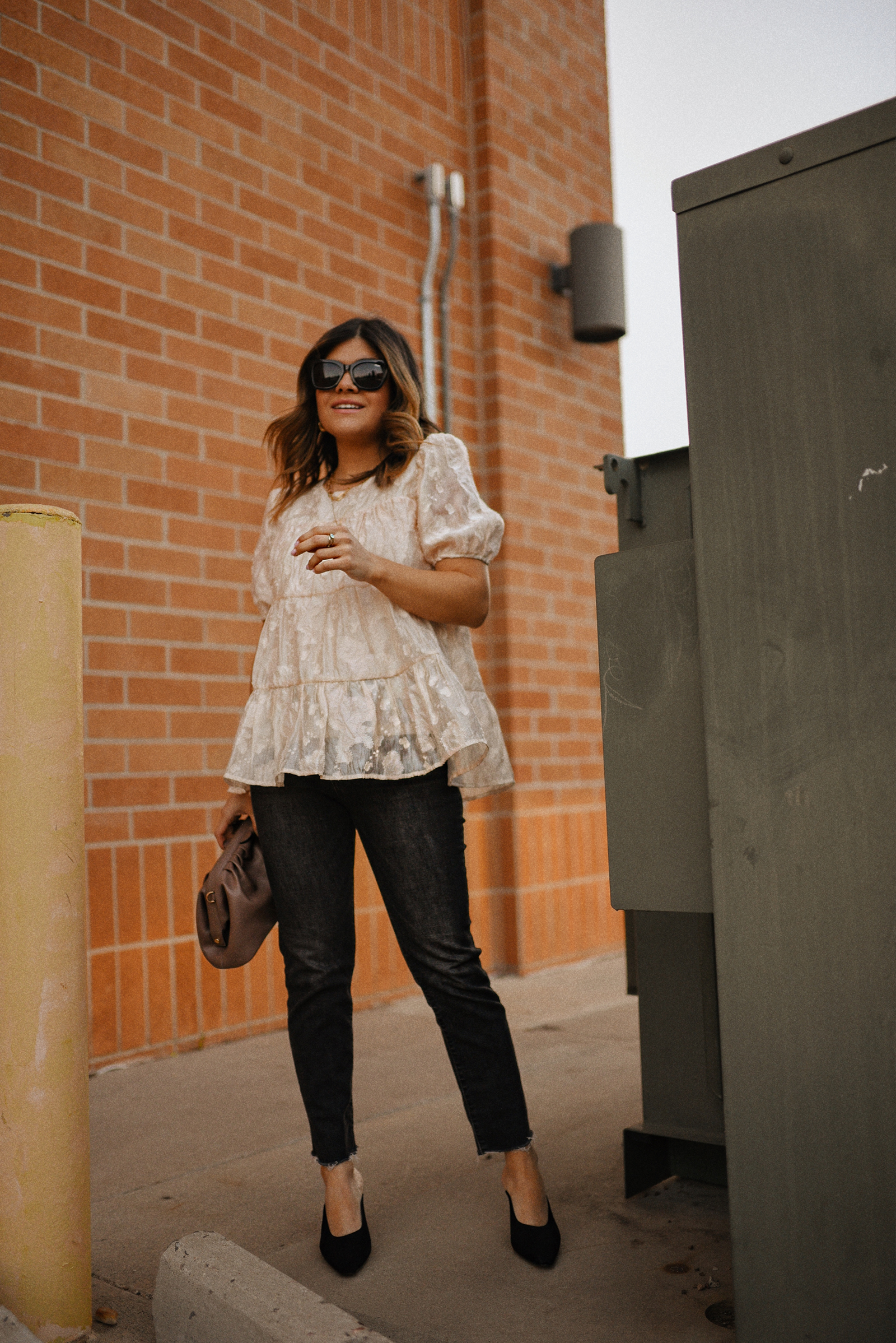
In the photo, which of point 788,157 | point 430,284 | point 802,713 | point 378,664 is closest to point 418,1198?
point 378,664

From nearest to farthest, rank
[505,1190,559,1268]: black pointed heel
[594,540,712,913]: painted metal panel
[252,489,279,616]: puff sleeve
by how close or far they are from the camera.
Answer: [594,540,712,913]: painted metal panel < [505,1190,559,1268]: black pointed heel < [252,489,279,616]: puff sleeve

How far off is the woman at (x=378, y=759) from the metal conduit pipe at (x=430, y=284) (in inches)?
104

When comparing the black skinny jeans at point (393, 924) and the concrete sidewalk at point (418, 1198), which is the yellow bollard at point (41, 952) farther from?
the black skinny jeans at point (393, 924)

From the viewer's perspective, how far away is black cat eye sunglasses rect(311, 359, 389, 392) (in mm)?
2191

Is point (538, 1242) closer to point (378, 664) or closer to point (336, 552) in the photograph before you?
point (378, 664)

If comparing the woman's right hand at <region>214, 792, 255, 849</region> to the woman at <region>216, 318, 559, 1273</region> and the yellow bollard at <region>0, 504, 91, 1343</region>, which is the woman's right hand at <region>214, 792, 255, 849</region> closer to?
the woman at <region>216, 318, 559, 1273</region>

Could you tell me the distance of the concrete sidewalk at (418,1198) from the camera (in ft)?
6.06

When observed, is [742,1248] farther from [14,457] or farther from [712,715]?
[14,457]

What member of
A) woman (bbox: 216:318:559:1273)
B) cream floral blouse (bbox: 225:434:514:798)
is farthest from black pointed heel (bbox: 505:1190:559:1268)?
cream floral blouse (bbox: 225:434:514:798)

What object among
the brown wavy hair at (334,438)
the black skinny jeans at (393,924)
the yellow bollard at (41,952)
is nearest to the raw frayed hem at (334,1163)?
the black skinny jeans at (393,924)

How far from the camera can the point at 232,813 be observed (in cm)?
224

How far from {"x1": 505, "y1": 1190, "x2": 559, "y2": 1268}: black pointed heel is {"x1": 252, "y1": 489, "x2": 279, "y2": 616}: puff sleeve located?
1.21 metres

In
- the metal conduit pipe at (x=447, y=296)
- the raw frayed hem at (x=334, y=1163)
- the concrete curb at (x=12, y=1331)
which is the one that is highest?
the metal conduit pipe at (x=447, y=296)

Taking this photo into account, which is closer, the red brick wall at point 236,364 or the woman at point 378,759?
the woman at point 378,759
